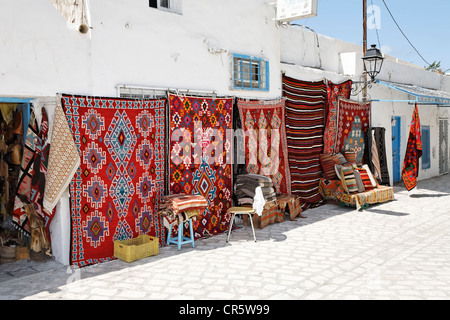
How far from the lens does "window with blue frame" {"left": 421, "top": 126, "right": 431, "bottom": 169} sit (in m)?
13.8

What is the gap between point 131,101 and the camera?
5535mm

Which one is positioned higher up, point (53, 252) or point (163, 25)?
point (163, 25)

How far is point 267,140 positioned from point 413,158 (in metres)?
4.54

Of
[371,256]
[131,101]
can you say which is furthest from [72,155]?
[371,256]

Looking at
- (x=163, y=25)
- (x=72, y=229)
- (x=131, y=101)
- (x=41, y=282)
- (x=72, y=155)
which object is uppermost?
(x=163, y=25)

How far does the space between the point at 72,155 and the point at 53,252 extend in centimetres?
139

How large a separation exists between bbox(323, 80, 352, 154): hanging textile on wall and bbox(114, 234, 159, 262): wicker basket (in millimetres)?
4869

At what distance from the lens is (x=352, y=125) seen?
32.9ft

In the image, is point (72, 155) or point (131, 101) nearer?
point (72, 155)

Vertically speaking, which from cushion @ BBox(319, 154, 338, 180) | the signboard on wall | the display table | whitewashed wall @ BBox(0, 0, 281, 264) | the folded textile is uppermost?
the signboard on wall

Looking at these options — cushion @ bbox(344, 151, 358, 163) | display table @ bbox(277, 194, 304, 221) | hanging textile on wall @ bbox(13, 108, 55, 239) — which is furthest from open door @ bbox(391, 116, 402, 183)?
hanging textile on wall @ bbox(13, 108, 55, 239)

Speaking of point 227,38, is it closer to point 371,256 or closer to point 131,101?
point 131,101

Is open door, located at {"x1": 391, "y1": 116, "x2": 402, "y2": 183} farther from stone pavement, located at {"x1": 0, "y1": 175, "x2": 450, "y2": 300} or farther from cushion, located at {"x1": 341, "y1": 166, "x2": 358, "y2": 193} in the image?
stone pavement, located at {"x1": 0, "y1": 175, "x2": 450, "y2": 300}

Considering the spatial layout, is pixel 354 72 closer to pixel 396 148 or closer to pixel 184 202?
pixel 396 148
